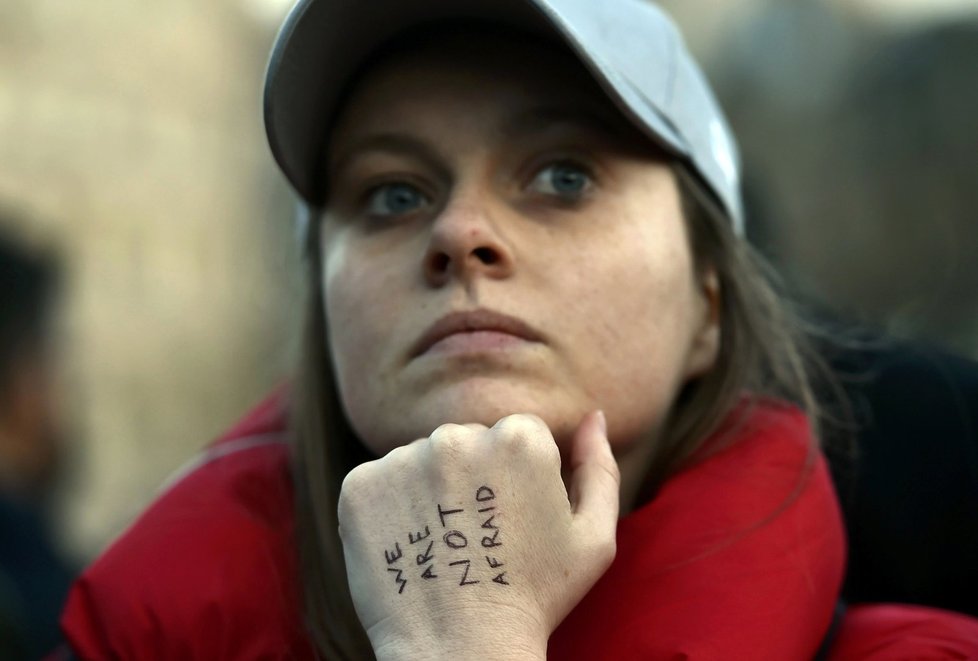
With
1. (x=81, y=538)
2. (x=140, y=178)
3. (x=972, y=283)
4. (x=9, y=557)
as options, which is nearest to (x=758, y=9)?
(x=972, y=283)

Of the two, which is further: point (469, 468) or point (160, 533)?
point (160, 533)

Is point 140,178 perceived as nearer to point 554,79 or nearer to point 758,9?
point 554,79

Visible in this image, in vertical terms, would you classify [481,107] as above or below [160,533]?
above

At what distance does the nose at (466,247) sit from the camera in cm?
110

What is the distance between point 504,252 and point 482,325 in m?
0.08

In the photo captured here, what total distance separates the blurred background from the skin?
4.58 ft

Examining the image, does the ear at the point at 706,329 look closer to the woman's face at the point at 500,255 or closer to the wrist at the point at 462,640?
the woman's face at the point at 500,255

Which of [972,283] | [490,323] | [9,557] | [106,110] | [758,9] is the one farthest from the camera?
[758,9]

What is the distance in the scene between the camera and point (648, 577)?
108cm

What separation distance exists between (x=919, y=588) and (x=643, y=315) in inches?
19.1

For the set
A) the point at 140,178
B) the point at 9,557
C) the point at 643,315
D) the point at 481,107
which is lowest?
the point at 9,557

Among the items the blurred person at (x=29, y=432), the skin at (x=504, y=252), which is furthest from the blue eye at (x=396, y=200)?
the blurred person at (x=29, y=432)

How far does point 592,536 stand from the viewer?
0.98 meters

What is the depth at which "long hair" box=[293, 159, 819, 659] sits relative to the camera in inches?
49.5
